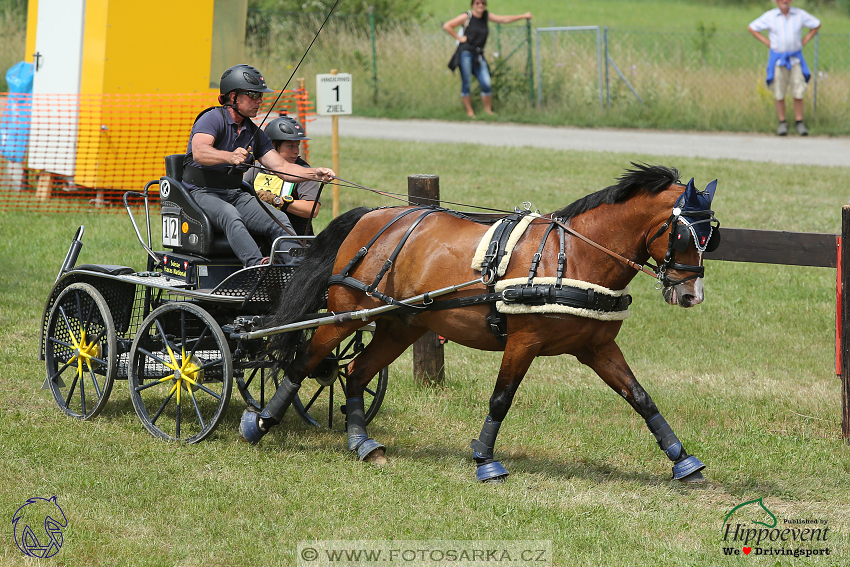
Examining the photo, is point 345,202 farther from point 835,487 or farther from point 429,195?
point 835,487

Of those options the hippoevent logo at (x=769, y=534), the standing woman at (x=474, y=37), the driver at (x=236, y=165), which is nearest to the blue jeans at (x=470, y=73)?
the standing woman at (x=474, y=37)

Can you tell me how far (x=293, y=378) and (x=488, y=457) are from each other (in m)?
1.31

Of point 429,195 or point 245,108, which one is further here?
point 429,195

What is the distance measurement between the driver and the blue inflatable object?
7398mm

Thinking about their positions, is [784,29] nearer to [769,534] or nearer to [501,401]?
[501,401]

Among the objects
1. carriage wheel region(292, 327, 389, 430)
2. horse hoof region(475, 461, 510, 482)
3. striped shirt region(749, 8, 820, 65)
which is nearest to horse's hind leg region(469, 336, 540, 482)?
horse hoof region(475, 461, 510, 482)

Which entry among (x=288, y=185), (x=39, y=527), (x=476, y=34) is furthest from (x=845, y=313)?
(x=476, y=34)

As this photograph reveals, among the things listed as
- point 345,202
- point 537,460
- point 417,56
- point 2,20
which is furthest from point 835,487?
point 2,20

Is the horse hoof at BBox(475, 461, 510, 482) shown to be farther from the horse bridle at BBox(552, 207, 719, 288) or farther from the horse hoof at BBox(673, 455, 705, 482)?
the horse bridle at BBox(552, 207, 719, 288)

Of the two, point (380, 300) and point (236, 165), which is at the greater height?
point (236, 165)

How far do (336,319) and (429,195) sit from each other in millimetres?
1721

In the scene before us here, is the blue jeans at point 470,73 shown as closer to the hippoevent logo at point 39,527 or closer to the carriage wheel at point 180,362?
the carriage wheel at point 180,362

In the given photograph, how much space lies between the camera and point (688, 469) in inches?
209

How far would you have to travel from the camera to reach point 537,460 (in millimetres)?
5879
